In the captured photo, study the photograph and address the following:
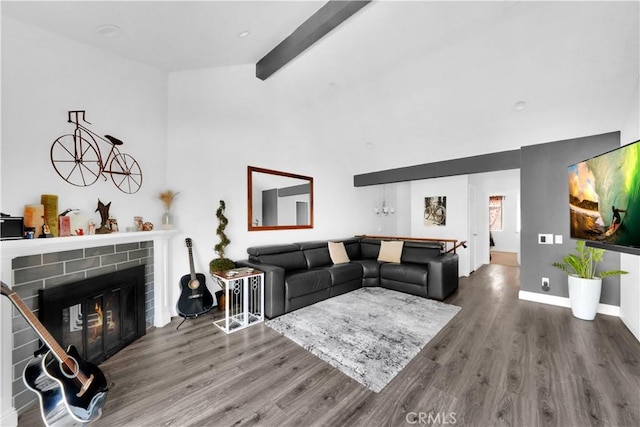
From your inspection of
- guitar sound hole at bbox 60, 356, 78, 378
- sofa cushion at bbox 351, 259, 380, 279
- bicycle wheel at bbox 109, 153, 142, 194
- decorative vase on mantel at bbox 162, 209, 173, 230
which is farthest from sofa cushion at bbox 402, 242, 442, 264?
guitar sound hole at bbox 60, 356, 78, 378

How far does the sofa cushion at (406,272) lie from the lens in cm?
398

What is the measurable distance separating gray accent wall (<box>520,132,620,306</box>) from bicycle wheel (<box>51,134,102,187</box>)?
5.45 meters

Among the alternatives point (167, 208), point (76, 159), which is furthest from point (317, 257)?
point (76, 159)

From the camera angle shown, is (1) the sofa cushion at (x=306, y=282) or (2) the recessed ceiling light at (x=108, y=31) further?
(1) the sofa cushion at (x=306, y=282)

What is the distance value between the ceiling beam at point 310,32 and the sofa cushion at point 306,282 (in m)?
2.51

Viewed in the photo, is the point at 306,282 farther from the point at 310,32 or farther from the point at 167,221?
the point at 310,32

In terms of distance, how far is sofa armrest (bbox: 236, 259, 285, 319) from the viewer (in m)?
3.15

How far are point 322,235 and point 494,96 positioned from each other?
3632 millimetres

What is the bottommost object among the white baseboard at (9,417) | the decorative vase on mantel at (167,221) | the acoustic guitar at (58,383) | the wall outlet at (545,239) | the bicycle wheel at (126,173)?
the white baseboard at (9,417)

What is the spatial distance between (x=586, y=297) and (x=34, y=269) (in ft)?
18.1

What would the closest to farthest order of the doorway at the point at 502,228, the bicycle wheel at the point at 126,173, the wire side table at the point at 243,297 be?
the bicycle wheel at the point at 126,173 → the wire side table at the point at 243,297 → the doorway at the point at 502,228

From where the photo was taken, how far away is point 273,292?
3.16 m

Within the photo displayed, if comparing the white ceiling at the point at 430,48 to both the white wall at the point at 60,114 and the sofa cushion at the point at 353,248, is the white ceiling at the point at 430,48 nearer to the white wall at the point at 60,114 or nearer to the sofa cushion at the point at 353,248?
the white wall at the point at 60,114

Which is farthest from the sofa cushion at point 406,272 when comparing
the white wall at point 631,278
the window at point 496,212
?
the window at point 496,212
